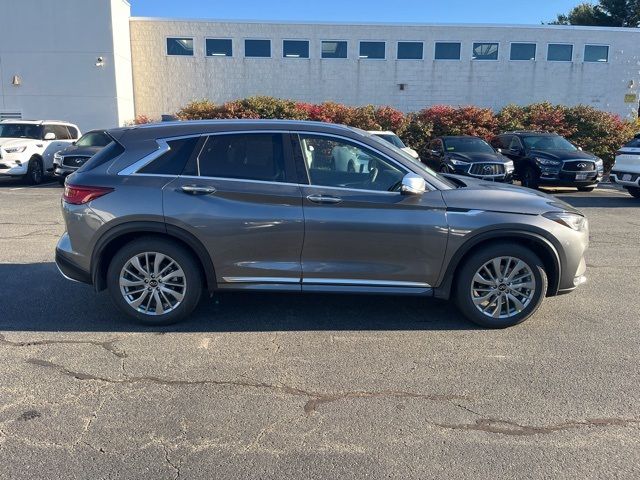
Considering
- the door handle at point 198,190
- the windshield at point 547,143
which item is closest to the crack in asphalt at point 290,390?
the door handle at point 198,190

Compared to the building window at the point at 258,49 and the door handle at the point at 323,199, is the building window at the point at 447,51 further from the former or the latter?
the door handle at the point at 323,199

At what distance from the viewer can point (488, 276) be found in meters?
4.49

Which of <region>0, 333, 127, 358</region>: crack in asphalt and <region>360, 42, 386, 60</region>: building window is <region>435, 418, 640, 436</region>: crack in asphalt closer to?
<region>0, 333, 127, 358</region>: crack in asphalt

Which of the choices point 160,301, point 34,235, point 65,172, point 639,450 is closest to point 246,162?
point 160,301

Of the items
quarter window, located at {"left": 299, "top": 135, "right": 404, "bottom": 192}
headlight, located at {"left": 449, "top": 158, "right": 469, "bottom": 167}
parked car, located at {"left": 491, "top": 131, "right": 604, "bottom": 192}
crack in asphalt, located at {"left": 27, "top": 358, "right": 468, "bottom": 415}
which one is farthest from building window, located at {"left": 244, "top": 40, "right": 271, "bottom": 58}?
crack in asphalt, located at {"left": 27, "top": 358, "right": 468, "bottom": 415}

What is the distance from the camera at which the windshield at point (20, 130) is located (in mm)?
15375

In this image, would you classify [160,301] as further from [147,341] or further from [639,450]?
[639,450]

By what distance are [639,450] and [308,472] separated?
1859 millimetres

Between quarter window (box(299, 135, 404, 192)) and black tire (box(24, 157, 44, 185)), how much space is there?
1326 cm

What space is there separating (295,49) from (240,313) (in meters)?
21.1

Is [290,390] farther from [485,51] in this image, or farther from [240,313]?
[485,51]

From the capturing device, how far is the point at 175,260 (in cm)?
441

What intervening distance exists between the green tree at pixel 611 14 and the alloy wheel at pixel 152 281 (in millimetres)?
49556

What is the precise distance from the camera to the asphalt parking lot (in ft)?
9.08
